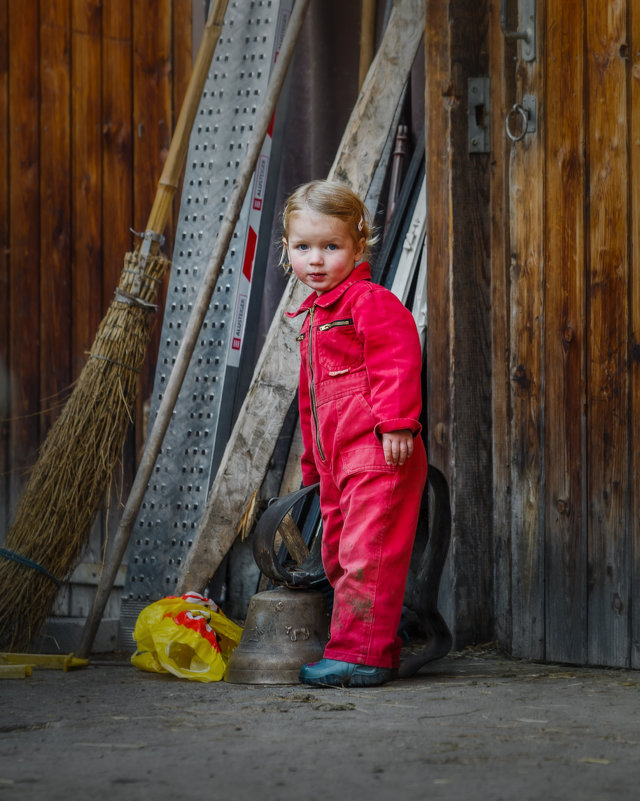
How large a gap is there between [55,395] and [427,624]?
83.9 inches

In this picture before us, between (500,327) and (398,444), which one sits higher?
(500,327)

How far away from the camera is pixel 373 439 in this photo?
298 cm

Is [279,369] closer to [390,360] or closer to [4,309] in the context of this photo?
[390,360]

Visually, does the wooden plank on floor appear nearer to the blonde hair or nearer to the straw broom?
the blonde hair

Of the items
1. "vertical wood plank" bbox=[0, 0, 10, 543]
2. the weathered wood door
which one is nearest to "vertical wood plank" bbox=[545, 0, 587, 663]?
the weathered wood door

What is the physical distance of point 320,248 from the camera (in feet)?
10.0

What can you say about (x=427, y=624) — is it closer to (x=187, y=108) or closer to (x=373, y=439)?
(x=373, y=439)

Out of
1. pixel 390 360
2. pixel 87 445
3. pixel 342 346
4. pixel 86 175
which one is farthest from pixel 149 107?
pixel 390 360

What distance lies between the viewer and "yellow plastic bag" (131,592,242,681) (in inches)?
128

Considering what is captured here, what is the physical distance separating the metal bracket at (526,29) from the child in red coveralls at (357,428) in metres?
0.77

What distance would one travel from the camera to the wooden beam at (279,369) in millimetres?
3832

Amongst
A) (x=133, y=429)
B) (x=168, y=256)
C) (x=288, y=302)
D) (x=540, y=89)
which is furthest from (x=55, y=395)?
(x=540, y=89)

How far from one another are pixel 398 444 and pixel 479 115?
1287 mm

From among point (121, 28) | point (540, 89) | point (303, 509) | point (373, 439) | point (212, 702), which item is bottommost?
point (212, 702)
